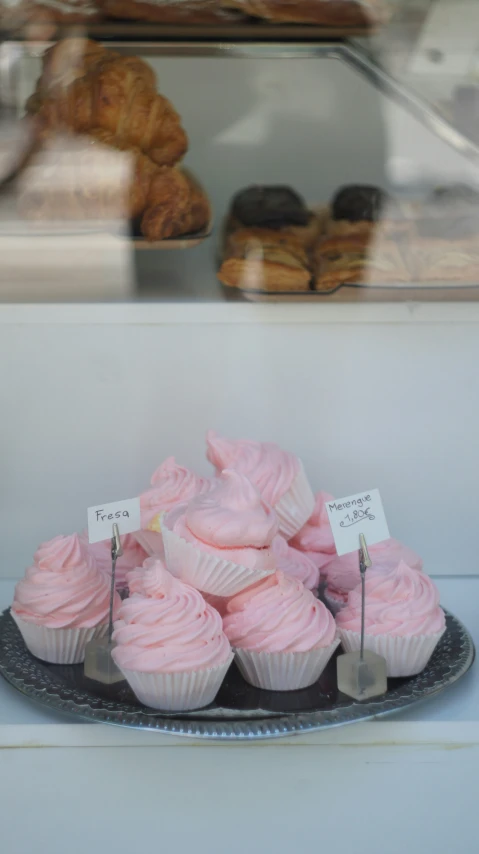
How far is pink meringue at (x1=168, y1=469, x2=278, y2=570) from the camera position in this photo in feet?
3.26

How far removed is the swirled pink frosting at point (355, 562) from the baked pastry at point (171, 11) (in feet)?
2.59

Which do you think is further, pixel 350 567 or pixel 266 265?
pixel 266 265

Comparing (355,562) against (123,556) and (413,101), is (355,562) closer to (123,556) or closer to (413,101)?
(123,556)

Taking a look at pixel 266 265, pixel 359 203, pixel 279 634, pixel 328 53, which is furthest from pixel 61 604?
pixel 328 53

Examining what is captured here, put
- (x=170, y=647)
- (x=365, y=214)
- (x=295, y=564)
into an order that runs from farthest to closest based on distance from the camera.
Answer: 1. (x=365, y=214)
2. (x=295, y=564)
3. (x=170, y=647)

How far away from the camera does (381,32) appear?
142 centimetres

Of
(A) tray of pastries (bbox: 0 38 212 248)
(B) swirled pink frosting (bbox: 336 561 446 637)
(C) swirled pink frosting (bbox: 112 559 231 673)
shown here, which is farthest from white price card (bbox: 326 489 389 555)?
(A) tray of pastries (bbox: 0 38 212 248)

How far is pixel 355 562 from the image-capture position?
1.19 meters

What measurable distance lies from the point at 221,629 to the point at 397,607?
0.20m

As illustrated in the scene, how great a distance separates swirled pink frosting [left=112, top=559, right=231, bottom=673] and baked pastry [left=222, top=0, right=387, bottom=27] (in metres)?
0.83

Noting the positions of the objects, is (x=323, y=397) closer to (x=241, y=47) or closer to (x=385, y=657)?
(x=385, y=657)

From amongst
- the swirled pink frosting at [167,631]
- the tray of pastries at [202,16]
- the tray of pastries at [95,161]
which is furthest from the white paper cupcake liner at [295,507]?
the tray of pastries at [202,16]

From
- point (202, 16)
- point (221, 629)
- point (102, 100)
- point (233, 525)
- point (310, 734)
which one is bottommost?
point (310, 734)

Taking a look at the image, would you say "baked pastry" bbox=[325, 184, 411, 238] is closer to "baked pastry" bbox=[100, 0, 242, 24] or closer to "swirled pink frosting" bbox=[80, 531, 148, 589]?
"baked pastry" bbox=[100, 0, 242, 24]
